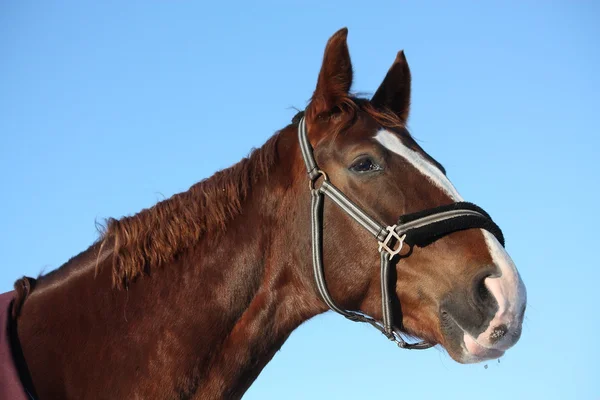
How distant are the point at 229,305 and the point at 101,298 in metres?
0.98

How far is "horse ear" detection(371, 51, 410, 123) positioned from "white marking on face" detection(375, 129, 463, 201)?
1.00 metres

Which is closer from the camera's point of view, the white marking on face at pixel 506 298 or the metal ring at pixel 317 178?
the white marking on face at pixel 506 298

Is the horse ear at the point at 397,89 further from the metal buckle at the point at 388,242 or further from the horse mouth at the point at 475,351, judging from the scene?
the horse mouth at the point at 475,351

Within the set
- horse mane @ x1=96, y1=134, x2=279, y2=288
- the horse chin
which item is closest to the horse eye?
horse mane @ x1=96, y1=134, x2=279, y2=288

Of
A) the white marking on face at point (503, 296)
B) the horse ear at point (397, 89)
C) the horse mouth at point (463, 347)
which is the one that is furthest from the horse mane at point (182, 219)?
the horse mouth at point (463, 347)

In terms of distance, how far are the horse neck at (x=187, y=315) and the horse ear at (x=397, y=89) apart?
1.29m

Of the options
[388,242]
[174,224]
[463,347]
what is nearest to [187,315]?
[174,224]

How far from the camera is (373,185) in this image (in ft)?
16.0

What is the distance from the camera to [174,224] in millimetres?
5020

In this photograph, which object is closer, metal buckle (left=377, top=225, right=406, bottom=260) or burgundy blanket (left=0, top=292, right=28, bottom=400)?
burgundy blanket (left=0, top=292, right=28, bottom=400)

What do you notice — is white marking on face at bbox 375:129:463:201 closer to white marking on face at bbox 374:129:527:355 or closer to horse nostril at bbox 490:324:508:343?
white marking on face at bbox 374:129:527:355

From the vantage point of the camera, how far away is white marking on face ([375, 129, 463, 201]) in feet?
15.5

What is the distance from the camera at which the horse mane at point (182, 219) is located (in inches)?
195

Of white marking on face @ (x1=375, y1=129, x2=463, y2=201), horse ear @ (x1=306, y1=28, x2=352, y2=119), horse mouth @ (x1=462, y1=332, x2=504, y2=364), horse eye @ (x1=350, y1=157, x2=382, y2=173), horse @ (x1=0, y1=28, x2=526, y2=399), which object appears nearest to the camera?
horse mouth @ (x1=462, y1=332, x2=504, y2=364)
